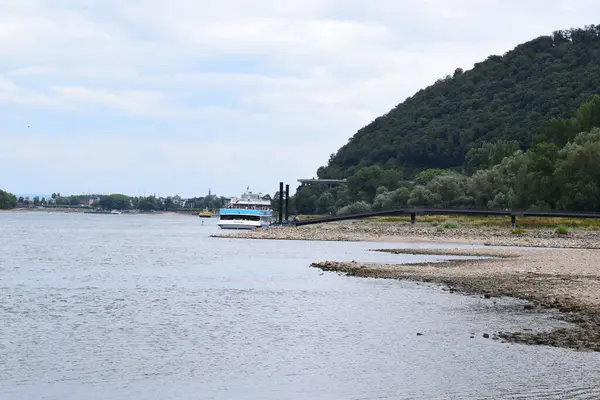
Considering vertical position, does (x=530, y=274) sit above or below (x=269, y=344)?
above

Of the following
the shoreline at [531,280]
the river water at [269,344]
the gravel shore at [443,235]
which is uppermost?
the gravel shore at [443,235]

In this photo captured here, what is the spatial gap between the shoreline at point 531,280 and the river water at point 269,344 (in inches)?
40.6

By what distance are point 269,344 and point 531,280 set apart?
769 inches

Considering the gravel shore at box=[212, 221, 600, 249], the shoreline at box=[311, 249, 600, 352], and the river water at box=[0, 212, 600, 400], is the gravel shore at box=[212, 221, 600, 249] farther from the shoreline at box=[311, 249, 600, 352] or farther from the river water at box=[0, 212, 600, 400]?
the river water at box=[0, 212, 600, 400]

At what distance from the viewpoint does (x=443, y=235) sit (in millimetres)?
98812

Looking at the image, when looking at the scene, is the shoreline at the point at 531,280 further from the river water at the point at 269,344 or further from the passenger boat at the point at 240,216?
the passenger boat at the point at 240,216

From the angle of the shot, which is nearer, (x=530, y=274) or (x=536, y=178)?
(x=530, y=274)

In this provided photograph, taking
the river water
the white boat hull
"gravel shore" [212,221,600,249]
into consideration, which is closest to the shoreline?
the river water

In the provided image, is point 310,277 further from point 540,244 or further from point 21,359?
point 540,244

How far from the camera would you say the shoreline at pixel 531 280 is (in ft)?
86.0

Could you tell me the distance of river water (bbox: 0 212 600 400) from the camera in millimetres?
20656

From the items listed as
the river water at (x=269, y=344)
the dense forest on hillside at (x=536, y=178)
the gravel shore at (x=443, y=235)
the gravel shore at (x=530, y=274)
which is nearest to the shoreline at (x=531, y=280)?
the gravel shore at (x=530, y=274)

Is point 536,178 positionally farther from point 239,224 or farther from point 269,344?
point 269,344

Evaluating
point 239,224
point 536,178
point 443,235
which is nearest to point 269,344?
point 443,235
